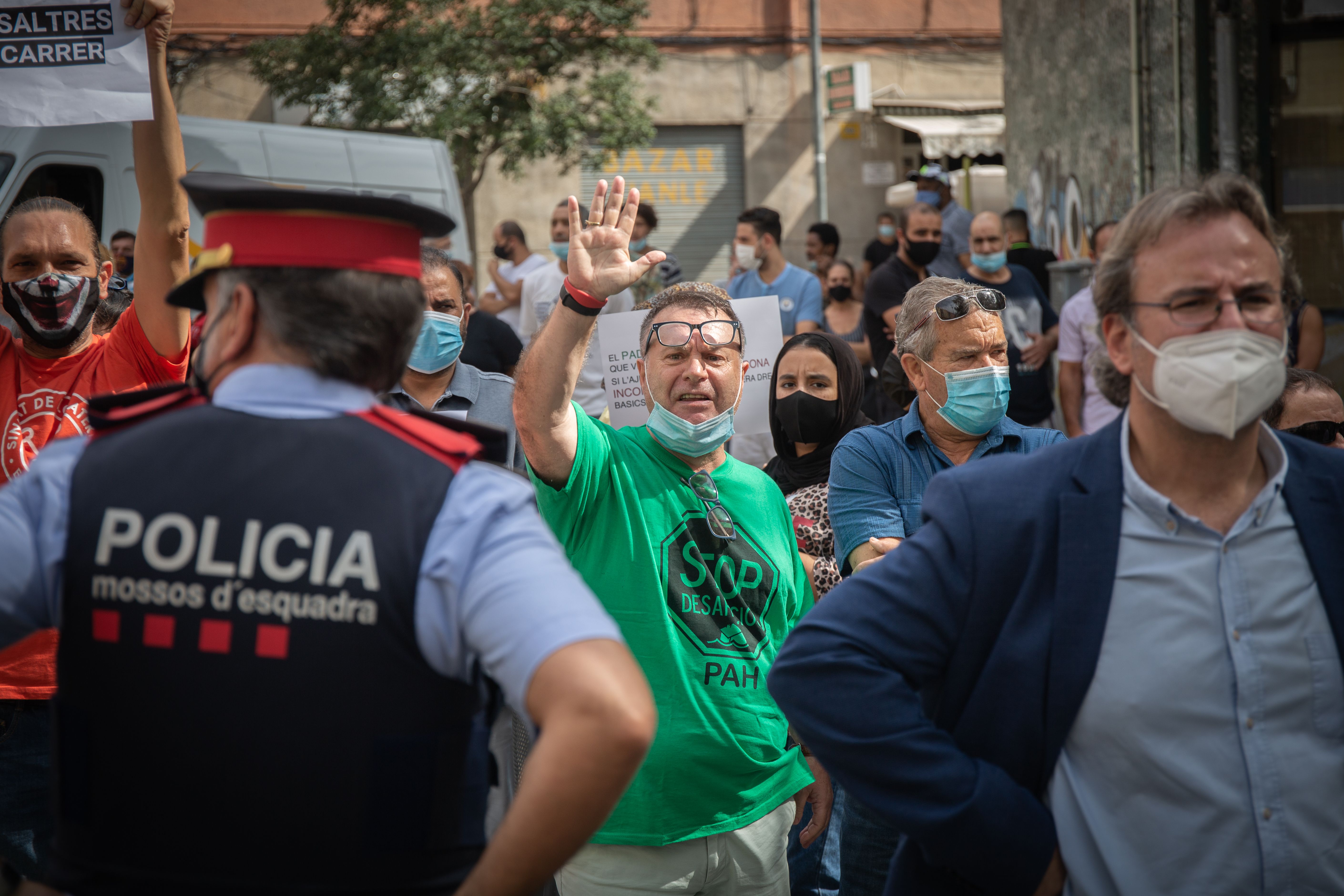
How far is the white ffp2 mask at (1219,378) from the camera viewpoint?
205 cm

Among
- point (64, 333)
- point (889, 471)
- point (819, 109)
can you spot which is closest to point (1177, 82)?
point (889, 471)

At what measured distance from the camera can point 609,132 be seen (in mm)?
17078

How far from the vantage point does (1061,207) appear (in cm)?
1059

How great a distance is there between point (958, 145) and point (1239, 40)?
44.3ft

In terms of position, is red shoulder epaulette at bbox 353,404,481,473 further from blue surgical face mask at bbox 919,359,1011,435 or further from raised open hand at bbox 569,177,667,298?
blue surgical face mask at bbox 919,359,1011,435

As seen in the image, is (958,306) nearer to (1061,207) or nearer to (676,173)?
(1061,207)

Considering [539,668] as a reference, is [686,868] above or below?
below

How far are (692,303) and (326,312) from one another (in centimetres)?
181

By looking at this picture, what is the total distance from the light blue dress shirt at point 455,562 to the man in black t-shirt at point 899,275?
577 centimetres

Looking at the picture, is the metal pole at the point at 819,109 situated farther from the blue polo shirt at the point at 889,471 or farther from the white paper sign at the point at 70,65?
the white paper sign at the point at 70,65

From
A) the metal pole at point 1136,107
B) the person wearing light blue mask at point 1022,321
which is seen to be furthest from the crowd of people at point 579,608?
the metal pole at point 1136,107

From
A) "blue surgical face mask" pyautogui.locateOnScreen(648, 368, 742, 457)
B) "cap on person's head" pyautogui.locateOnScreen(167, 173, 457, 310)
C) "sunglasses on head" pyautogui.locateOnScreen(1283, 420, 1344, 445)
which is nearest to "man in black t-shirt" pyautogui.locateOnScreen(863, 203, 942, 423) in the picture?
"sunglasses on head" pyautogui.locateOnScreen(1283, 420, 1344, 445)

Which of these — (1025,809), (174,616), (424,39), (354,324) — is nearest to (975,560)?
(1025,809)

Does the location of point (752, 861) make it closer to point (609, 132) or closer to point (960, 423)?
point (960, 423)
